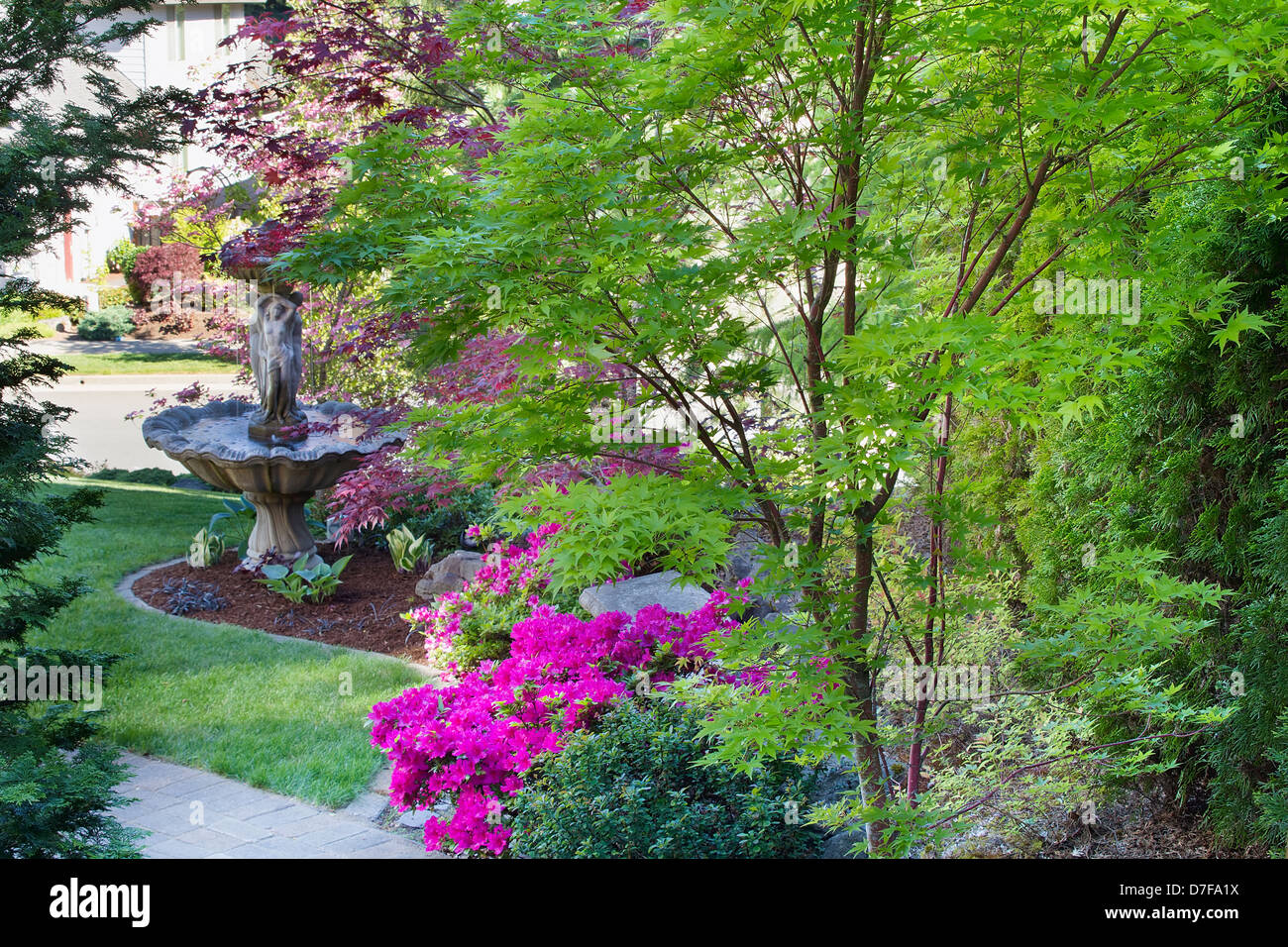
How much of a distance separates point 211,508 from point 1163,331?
996cm

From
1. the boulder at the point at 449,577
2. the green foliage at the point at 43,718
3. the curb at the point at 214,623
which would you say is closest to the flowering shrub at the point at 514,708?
the green foliage at the point at 43,718

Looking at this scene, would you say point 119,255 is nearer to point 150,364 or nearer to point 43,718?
point 150,364

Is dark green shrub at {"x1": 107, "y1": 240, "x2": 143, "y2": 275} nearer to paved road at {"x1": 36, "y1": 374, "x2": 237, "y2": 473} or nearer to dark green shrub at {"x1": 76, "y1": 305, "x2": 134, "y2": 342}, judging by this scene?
dark green shrub at {"x1": 76, "y1": 305, "x2": 134, "y2": 342}

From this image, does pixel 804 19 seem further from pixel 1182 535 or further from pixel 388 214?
pixel 1182 535

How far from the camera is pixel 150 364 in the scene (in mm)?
18672

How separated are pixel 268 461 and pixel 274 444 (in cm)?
24

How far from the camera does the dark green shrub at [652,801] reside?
338 cm

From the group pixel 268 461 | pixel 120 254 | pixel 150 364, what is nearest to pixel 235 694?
pixel 268 461

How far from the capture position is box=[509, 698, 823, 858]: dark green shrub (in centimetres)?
338

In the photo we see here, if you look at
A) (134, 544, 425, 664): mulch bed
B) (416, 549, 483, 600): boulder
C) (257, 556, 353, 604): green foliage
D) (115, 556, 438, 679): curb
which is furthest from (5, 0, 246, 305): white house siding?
(416, 549, 483, 600): boulder

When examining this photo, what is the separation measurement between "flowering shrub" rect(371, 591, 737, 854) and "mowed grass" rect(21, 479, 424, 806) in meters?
0.82

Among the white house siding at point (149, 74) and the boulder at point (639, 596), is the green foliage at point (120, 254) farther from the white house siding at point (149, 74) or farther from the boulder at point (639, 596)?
the boulder at point (639, 596)
